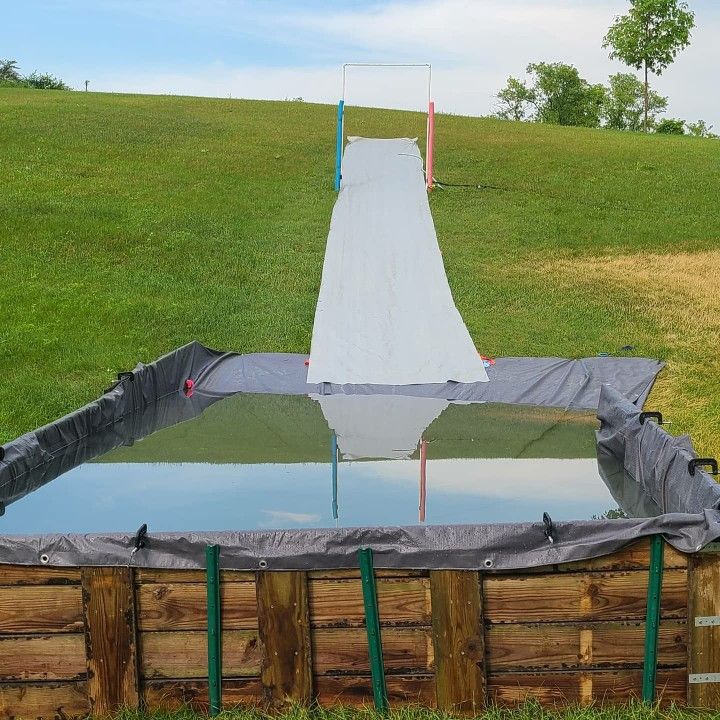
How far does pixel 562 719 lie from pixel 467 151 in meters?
18.5

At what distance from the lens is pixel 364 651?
3143 millimetres

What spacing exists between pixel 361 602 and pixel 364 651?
0.16 metres

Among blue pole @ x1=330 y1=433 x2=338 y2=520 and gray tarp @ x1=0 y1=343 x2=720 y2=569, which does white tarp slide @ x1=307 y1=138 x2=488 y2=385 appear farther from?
blue pole @ x1=330 y1=433 x2=338 y2=520

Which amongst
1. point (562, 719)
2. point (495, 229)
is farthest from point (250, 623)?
point (495, 229)

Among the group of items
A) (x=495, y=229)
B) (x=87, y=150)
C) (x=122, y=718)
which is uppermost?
(x=87, y=150)

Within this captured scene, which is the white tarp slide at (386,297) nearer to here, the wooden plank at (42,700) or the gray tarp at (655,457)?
the gray tarp at (655,457)


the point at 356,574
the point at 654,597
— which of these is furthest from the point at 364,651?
the point at 654,597

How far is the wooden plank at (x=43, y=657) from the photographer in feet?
10.3

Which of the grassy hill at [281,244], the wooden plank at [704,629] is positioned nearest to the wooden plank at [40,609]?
the wooden plank at [704,629]

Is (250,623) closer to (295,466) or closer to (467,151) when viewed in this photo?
(295,466)

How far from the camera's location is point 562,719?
122 inches

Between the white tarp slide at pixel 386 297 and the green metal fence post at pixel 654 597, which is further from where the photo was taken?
the white tarp slide at pixel 386 297

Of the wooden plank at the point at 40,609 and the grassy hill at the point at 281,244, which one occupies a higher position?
the grassy hill at the point at 281,244

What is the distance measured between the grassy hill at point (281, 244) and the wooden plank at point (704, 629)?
378 centimetres
